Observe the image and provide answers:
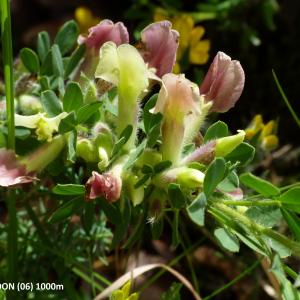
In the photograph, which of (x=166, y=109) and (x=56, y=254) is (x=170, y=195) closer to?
(x=166, y=109)

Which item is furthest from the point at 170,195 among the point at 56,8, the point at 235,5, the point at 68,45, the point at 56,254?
the point at 56,8

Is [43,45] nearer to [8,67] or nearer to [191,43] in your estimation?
[8,67]

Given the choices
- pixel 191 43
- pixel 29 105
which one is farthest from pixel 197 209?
pixel 191 43

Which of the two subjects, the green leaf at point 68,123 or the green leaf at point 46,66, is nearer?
the green leaf at point 68,123

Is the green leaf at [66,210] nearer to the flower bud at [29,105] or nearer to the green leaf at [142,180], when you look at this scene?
the green leaf at [142,180]

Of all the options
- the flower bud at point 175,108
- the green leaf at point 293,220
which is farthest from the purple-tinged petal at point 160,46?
the green leaf at point 293,220

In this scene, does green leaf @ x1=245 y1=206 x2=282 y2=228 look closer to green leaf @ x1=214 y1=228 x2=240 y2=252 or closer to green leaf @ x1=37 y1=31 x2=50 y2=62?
green leaf @ x1=214 y1=228 x2=240 y2=252

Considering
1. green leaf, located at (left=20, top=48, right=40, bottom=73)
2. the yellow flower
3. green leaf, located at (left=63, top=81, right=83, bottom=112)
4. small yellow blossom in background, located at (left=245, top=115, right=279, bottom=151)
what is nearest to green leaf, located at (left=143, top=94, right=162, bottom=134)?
green leaf, located at (left=63, top=81, right=83, bottom=112)

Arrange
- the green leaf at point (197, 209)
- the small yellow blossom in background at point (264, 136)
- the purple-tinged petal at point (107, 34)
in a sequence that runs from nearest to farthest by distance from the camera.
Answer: the green leaf at point (197, 209), the purple-tinged petal at point (107, 34), the small yellow blossom in background at point (264, 136)
